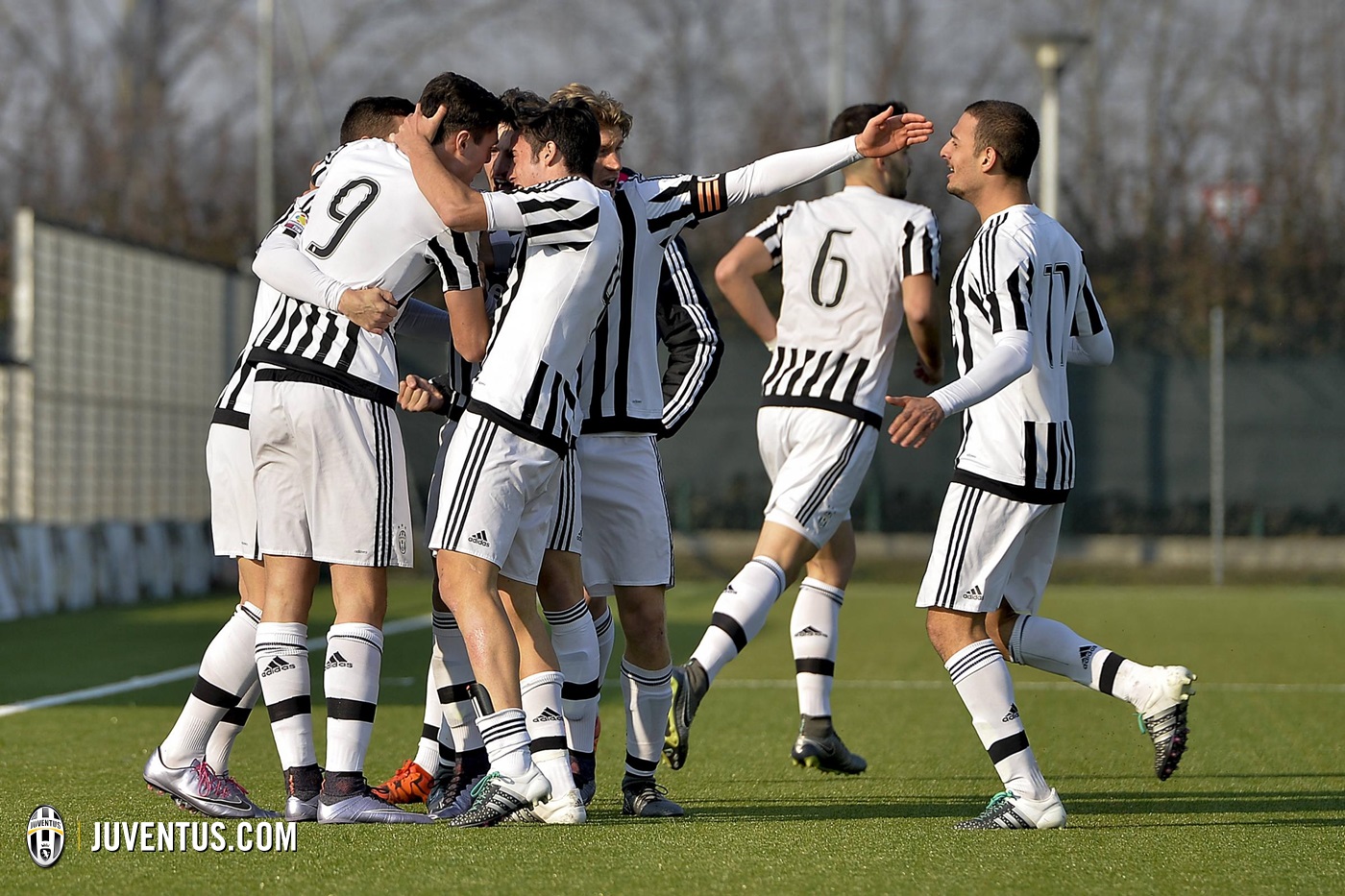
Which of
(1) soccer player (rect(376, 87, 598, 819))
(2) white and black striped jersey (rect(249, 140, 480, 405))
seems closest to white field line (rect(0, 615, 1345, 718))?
(1) soccer player (rect(376, 87, 598, 819))

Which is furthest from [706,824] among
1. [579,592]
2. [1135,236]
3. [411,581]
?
[1135,236]

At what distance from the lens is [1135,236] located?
21.4 metres

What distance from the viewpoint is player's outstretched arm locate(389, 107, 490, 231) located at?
4535mm

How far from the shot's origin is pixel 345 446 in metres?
4.67

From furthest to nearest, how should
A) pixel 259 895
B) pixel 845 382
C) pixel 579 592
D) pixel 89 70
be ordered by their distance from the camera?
pixel 89 70, pixel 845 382, pixel 579 592, pixel 259 895

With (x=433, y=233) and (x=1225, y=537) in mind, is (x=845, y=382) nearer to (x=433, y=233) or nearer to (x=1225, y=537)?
(x=433, y=233)

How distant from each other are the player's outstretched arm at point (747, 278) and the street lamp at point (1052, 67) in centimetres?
835

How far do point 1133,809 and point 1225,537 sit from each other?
40.9 ft

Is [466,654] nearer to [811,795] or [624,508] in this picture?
[624,508]

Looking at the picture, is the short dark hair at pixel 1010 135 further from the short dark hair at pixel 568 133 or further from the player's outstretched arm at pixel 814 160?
the short dark hair at pixel 568 133

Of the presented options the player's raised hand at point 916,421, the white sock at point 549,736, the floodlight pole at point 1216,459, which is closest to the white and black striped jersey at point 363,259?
the white sock at point 549,736

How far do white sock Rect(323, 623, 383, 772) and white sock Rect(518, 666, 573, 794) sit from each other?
0.42 m

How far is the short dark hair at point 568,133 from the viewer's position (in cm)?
475

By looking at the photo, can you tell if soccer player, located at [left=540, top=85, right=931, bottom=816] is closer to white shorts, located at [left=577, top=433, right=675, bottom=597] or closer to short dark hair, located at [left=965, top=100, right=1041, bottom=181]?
white shorts, located at [left=577, top=433, right=675, bottom=597]
